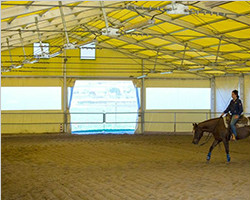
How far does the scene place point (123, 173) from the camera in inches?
320

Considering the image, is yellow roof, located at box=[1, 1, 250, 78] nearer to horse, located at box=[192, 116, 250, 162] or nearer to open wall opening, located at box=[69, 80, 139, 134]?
open wall opening, located at box=[69, 80, 139, 134]

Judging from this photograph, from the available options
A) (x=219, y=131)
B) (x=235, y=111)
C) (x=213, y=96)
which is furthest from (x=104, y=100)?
(x=235, y=111)

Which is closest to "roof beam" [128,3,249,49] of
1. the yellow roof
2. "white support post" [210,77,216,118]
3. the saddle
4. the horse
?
the yellow roof

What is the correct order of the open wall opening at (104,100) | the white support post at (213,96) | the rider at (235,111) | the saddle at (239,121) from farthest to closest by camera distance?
the open wall opening at (104,100)
the white support post at (213,96)
the saddle at (239,121)
the rider at (235,111)

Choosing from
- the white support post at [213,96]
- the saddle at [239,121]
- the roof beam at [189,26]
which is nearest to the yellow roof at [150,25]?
the roof beam at [189,26]

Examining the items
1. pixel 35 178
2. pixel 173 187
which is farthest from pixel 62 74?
pixel 173 187

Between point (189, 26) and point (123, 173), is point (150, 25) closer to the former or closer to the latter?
point (189, 26)

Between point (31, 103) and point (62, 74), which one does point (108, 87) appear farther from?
point (31, 103)

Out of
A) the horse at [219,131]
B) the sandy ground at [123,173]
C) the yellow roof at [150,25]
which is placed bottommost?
the sandy ground at [123,173]

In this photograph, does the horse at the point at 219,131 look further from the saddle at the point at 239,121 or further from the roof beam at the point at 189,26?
the roof beam at the point at 189,26

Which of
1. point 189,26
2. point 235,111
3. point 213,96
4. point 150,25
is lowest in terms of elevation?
point 235,111

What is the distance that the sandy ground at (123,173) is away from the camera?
6.15 m

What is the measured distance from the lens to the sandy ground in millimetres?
6152

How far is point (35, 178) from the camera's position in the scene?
7.62 metres
